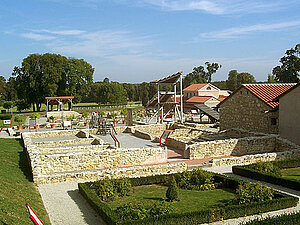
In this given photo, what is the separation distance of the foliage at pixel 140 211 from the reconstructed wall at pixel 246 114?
16.2 metres

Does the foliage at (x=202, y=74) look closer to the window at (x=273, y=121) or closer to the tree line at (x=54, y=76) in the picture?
the tree line at (x=54, y=76)

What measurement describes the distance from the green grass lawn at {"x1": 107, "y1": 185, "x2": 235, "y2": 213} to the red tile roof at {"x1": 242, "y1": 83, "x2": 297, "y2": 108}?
13487 mm

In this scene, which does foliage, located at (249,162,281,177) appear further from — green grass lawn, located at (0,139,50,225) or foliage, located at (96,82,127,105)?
foliage, located at (96,82,127,105)

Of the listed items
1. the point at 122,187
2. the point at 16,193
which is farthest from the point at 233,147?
the point at 16,193

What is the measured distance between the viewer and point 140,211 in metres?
8.96

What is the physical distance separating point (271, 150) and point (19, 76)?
55.1 m

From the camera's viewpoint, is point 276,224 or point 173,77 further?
point 173,77

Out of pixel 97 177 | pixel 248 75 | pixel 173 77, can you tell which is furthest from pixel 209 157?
pixel 248 75

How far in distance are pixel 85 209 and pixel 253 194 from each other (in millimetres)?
5318

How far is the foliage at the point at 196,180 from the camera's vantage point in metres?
12.6

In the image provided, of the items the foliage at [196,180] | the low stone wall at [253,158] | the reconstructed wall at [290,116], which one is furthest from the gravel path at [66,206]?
the reconstructed wall at [290,116]

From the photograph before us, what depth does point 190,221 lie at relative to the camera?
8.94 m

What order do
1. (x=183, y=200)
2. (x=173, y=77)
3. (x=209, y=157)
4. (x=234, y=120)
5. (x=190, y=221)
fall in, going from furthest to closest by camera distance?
(x=173, y=77) < (x=234, y=120) < (x=209, y=157) < (x=183, y=200) < (x=190, y=221)

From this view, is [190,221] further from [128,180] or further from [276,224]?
[128,180]
